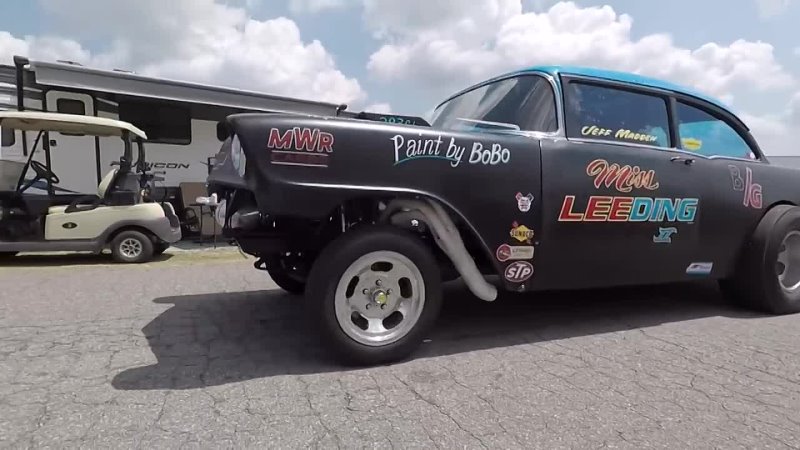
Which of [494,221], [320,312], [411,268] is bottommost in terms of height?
[320,312]

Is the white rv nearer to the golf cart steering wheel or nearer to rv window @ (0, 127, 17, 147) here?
rv window @ (0, 127, 17, 147)

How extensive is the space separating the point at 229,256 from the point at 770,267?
6642 mm

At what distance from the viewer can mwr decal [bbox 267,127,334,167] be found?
2.62 metres

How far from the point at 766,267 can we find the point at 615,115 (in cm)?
189

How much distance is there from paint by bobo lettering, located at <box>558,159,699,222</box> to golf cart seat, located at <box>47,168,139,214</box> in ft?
20.2

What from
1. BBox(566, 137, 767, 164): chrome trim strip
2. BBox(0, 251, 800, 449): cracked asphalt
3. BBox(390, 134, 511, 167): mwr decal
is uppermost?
→ BBox(566, 137, 767, 164): chrome trim strip

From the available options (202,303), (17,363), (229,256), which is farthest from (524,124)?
(229,256)

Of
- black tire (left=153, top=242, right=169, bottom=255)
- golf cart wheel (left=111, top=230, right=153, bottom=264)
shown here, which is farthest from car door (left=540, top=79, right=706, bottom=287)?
black tire (left=153, top=242, right=169, bottom=255)

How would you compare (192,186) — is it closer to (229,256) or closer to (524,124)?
(229,256)

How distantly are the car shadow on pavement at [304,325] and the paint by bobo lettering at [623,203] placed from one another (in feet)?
2.92

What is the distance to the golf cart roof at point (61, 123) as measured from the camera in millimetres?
6480

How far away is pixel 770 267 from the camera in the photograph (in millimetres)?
4070

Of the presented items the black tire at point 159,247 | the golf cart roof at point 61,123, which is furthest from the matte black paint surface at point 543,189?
the golf cart roof at point 61,123

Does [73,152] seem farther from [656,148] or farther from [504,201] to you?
[656,148]
